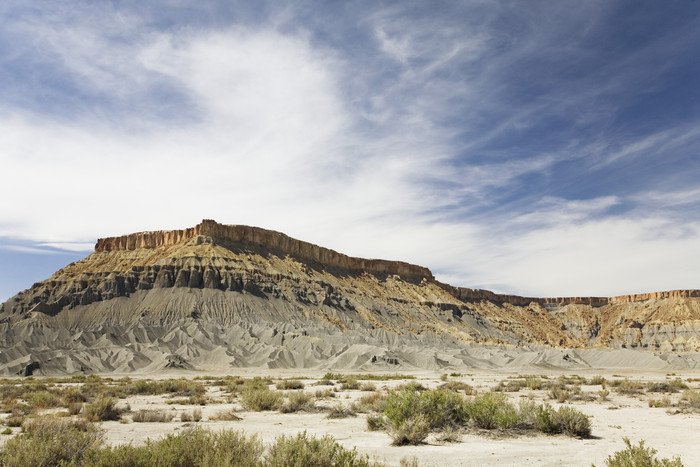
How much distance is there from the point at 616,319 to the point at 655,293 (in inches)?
558

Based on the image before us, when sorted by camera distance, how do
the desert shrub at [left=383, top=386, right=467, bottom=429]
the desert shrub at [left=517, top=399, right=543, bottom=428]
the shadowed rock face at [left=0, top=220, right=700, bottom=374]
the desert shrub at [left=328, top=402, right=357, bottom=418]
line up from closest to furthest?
1. the desert shrub at [left=383, top=386, right=467, bottom=429]
2. the desert shrub at [left=517, top=399, right=543, bottom=428]
3. the desert shrub at [left=328, top=402, right=357, bottom=418]
4. the shadowed rock face at [left=0, top=220, right=700, bottom=374]

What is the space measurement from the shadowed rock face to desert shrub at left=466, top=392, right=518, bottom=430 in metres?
41.6

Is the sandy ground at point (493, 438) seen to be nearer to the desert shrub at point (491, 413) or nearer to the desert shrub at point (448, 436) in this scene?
the desert shrub at point (448, 436)

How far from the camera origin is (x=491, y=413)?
11992 millimetres

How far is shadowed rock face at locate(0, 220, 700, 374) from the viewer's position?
57.3 m

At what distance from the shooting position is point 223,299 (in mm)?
76562

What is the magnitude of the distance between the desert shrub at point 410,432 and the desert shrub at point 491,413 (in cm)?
218

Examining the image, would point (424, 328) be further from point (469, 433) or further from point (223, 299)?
point (469, 433)

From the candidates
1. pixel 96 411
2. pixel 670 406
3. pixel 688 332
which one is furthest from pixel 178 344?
pixel 688 332

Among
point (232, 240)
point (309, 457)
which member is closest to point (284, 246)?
point (232, 240)

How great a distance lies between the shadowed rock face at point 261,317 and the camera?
57281 mm

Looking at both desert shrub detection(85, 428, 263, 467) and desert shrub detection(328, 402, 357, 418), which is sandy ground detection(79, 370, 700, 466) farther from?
desert shrub detection(85, 428, 263, 467)

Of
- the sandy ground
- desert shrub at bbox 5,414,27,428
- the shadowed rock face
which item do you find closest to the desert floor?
the sandy ground

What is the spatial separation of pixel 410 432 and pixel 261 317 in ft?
222
